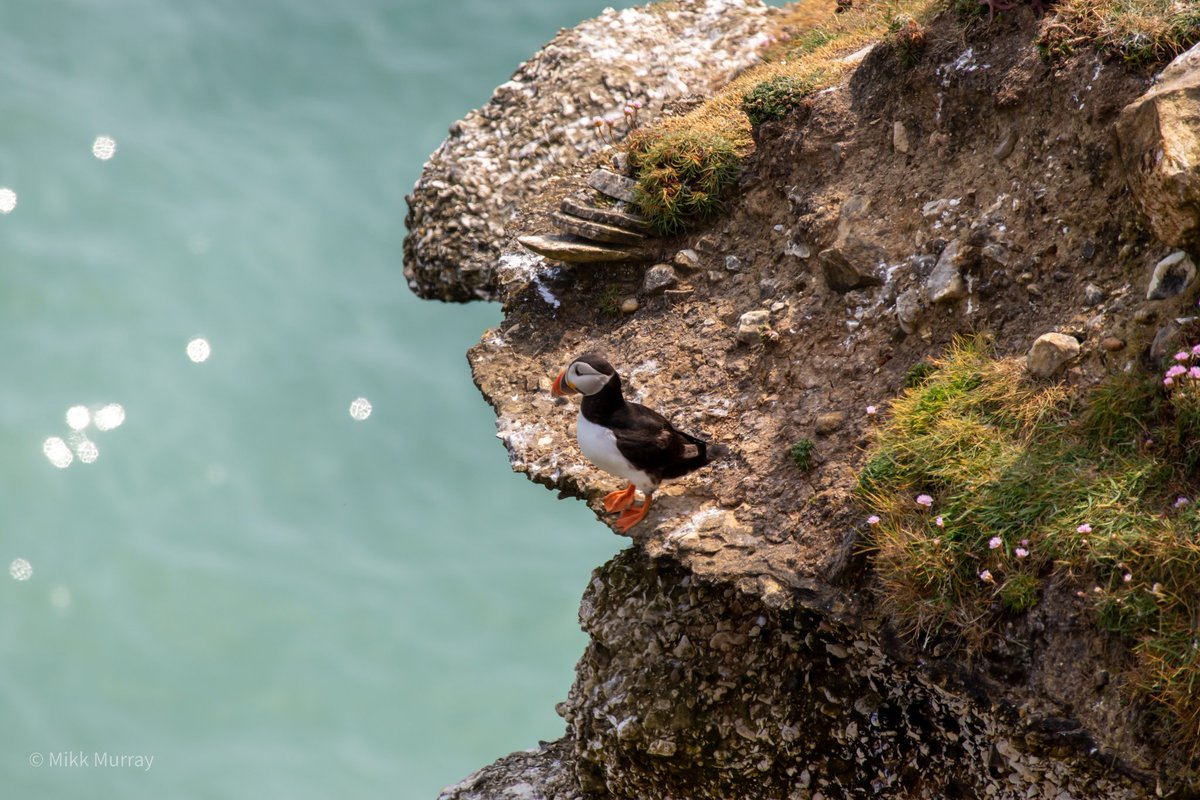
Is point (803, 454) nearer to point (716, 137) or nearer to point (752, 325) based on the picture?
point (752, 325)

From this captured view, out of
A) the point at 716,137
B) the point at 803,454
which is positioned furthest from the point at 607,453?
the point at 716,137

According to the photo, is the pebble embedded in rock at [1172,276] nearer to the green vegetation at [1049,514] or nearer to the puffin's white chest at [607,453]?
the green vegetation at [1049,514]

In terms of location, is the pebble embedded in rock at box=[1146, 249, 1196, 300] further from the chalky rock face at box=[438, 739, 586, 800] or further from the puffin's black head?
the chalky rock face at box=[438, 739, 586, 800]

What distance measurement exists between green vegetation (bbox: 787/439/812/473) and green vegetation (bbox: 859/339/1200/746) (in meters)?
0.75

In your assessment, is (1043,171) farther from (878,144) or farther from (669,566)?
(669,566)

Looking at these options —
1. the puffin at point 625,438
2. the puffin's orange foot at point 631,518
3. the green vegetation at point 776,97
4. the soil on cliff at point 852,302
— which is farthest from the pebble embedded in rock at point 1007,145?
the puffin's orange foot at point 631,518

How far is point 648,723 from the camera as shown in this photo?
8031 mm

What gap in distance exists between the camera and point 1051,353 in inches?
281

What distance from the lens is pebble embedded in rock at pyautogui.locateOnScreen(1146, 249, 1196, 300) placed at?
6762 millimetres

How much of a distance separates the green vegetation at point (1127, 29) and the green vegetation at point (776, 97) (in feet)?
8.04

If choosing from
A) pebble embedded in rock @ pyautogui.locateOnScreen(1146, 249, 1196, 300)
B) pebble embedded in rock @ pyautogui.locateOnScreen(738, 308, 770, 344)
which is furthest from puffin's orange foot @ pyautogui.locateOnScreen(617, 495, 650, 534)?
pebble embedded in rock @ pyautogui.locateOnScreen(1146, 249, 1196, 300)

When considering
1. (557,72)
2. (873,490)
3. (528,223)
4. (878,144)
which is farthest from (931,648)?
(557,72)

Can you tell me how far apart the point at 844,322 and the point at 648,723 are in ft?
11.9

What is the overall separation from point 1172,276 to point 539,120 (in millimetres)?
8775
